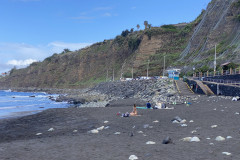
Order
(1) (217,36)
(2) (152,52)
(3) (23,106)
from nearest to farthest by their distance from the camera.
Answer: (3) (23,106) < (1) (217,36) < (2) (152,52)

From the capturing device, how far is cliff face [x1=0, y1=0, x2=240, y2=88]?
2478 inches

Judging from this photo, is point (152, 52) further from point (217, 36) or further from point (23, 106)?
point (23, 106)

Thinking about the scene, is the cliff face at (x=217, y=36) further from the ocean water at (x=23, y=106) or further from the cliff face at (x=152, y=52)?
the ocean water at (x=23, y=106)

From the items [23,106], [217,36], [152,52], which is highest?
[217,36]

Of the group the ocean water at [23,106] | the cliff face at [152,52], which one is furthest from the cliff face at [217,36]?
the ocean water at [23,106]

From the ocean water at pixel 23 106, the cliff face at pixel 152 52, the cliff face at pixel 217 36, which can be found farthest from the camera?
the cliff face at pixel 152 52

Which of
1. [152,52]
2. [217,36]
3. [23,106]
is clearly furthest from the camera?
[152,52]

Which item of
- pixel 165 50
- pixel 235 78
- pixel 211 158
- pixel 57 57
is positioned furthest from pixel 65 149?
pixel 57 57

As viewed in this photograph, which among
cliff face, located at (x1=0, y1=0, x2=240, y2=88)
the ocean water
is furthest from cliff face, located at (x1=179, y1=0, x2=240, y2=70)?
the ocean water

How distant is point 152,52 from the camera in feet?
288

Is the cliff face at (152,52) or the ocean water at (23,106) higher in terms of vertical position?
the cliff face at (152,52)

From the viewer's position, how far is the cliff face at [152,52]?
62938 millimetres

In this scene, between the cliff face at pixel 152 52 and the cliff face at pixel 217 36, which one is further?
the cliff face at pixel 152 52

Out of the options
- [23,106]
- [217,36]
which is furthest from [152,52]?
[23,106]
